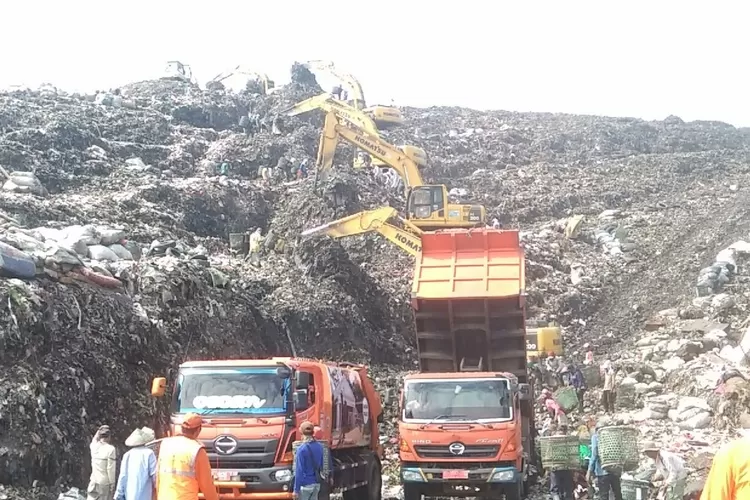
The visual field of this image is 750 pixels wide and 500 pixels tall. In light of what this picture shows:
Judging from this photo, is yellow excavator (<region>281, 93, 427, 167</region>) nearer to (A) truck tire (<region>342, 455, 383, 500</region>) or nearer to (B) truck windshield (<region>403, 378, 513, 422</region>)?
(A) truck tire (<region>342, 455, 383, 500</region>)

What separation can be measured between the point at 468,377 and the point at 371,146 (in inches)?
576

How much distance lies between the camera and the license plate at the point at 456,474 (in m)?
9.41

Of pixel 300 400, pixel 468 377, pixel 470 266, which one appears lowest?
pixel 300 400

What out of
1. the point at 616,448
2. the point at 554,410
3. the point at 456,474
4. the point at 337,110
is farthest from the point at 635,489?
the point at 337,110

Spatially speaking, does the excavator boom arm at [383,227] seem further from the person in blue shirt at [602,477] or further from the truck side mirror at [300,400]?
the truck side mirror at [300,400]

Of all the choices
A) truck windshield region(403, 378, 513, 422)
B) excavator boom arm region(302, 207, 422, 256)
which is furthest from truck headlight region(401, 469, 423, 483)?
excavator boom arm region(302, 207, 422, 256)

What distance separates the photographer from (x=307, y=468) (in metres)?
7.46

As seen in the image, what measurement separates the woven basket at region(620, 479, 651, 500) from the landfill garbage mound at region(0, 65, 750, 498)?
4.23m

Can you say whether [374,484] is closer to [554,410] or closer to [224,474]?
[224,474]

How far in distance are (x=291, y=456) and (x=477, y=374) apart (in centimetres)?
277

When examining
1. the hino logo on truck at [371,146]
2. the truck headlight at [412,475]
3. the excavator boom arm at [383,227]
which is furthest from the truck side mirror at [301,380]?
the hino logo on truck at [371,146]

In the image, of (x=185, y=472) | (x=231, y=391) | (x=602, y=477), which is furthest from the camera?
(x=602, y=477)

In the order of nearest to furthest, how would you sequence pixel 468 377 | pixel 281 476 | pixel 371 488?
pixel 281 476 < pixel 468 377 < pixel 371 488

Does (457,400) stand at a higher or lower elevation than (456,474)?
higher
